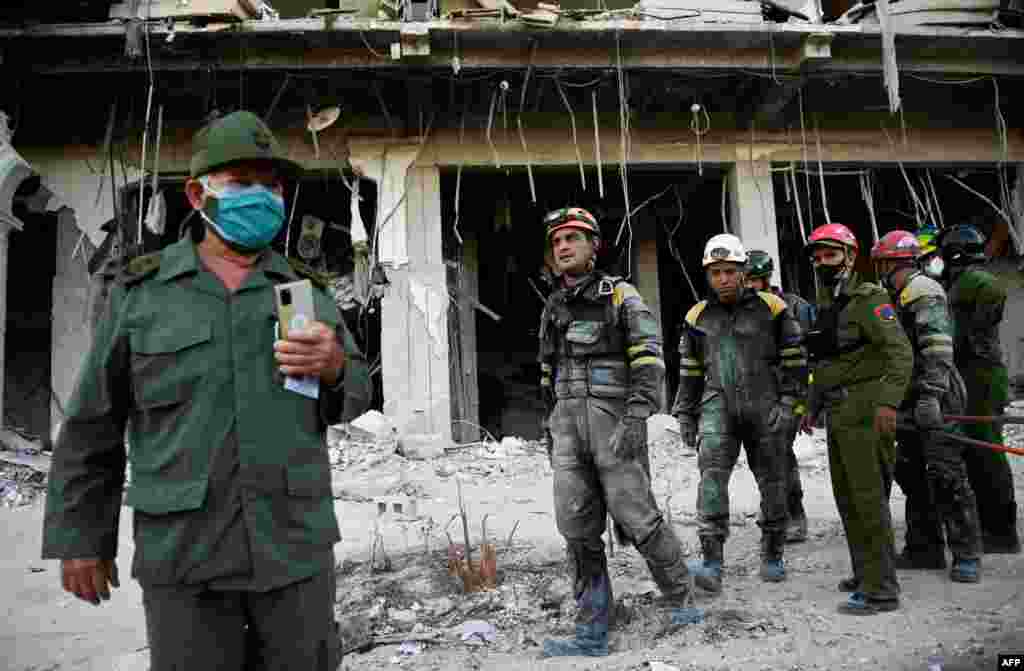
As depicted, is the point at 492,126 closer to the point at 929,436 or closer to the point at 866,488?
the point at 929,436

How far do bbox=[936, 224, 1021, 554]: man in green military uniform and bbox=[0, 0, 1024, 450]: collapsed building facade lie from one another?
3.60 meters

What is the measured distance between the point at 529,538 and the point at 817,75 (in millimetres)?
6415

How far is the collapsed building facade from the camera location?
713 centimetres

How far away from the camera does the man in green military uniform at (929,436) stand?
385 cm

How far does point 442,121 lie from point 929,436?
20.5 ft

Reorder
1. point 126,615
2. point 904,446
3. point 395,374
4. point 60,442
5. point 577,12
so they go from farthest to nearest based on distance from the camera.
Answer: point 395,374, point 577,12, point 904,446, point 126,615, point 60,442

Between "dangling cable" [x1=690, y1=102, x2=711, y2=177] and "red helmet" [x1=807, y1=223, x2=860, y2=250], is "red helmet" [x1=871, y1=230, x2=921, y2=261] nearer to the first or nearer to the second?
"red helmet" [x1=807, y1=223, x2=860, y2=250]

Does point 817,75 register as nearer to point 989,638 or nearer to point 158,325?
point 989,638

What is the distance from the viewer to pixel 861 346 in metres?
3.57


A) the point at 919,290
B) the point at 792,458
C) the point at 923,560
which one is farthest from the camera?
the point at 792,458

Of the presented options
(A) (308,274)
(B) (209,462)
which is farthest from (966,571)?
(B) (209,462)

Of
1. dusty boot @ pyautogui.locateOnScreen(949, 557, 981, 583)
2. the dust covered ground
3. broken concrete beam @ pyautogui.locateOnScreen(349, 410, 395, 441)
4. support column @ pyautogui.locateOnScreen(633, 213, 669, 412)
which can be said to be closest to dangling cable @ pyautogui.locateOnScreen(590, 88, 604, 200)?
support column @ pyautogui.locateOnScreen(633, 213, 669, 412)

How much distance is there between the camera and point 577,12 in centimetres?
713

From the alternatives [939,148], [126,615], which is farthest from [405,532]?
[939,148]
